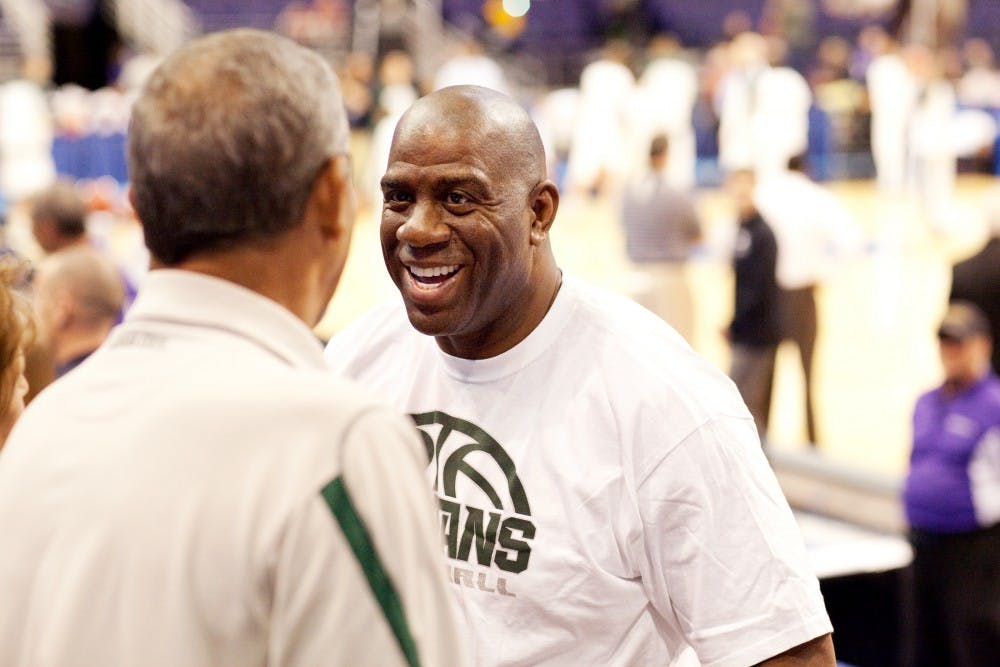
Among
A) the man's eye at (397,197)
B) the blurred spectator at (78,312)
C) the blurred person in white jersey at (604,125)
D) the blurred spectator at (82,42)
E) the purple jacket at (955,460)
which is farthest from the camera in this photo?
the blurred spectator at (82,42)

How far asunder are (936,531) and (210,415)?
4.41 metres

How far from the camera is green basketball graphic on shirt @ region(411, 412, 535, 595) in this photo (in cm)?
208

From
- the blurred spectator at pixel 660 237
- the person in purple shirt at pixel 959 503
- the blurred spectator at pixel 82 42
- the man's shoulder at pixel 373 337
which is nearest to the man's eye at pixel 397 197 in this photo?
the man's shoulder at pixel 373 337

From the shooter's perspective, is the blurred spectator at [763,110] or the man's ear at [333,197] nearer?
the man's ear at [333,197]

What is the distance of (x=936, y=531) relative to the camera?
5207 millimetres

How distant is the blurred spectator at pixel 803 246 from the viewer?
8289 millimetres

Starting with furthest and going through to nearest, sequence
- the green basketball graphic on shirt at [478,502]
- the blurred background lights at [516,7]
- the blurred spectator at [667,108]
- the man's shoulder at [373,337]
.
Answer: the blurred background lights at [516,7]
the blurred spectator at [667,108]
the man's shoulder at [373,337]
the green basketball graphic on shirt at [478,502]

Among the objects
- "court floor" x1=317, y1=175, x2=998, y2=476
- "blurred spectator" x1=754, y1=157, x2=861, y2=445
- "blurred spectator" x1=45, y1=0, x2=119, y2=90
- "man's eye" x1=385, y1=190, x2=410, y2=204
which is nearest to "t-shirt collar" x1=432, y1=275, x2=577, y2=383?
"man's eye" x1=385, y1=190, x2=410, y2=204

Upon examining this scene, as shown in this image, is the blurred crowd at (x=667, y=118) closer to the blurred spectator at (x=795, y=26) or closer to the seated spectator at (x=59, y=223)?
the blurred spectator at (x=795, y=26)

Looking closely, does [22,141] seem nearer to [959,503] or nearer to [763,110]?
[763,110]

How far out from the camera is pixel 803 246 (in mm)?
8312

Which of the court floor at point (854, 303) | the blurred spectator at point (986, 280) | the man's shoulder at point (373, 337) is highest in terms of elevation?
the man's shoulder at point (373, 337)

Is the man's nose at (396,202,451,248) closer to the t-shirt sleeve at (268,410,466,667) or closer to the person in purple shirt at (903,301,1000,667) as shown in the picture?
the t-shirt sleeve at (268,410,466,667)

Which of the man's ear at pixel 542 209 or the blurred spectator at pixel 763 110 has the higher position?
the man's ear at pixel 542 209
